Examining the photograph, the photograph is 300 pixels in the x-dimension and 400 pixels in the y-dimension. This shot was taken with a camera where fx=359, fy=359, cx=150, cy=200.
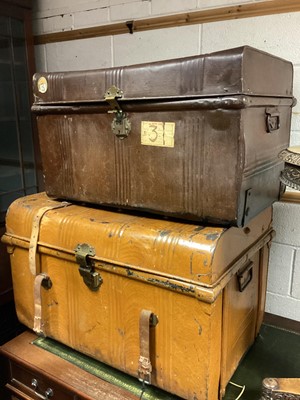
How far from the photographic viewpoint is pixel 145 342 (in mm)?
876

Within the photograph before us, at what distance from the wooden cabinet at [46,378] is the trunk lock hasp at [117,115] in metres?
0.67

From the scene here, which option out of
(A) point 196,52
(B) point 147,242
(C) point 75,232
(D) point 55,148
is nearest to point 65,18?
(A) point 196,52

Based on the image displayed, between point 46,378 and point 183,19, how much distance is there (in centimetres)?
126

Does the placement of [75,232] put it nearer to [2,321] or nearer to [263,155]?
[263,155]

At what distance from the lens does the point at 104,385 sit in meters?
0.97

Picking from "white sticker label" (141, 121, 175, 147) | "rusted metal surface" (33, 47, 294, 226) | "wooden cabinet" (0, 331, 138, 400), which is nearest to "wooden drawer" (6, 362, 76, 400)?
"wooden cabinet" (0, 331, 138, 400)

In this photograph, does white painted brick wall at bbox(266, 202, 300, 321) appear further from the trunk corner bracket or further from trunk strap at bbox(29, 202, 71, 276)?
trunk strap at bbox(29, 202, 71, 276)

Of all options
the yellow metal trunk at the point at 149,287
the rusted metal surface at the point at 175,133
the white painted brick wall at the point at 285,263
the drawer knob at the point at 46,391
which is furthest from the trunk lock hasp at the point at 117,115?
the drawer knob at the point at 46,391

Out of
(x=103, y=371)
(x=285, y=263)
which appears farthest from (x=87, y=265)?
(x=285, y=263)

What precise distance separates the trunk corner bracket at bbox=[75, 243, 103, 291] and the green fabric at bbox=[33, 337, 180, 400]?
0.25m

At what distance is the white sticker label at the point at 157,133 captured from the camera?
87cm

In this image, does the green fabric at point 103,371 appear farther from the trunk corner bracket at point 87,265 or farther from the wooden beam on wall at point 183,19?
the wooden beam on wall at point 183,19

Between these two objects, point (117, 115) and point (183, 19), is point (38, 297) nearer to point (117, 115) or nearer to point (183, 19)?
point (117, 115)

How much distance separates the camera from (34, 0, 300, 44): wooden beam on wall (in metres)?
1.13
